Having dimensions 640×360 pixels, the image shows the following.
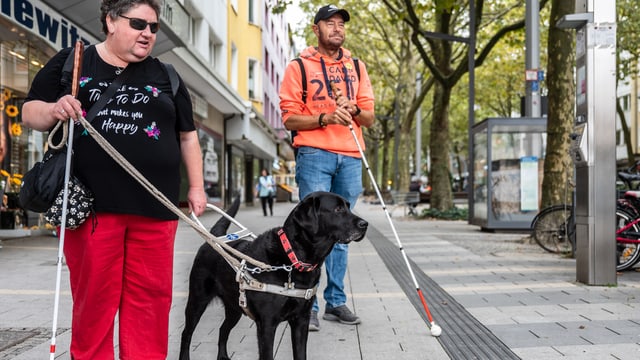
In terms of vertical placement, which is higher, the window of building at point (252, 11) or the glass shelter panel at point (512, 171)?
the window of building at point (252, 11)

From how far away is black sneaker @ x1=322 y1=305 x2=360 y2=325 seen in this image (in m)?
4.78

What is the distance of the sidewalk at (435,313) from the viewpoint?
404 centimetres

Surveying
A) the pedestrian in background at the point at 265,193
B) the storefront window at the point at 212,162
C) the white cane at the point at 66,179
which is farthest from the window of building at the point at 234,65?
the white cane at the point at 66,179

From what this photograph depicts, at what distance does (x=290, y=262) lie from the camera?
317 centimetres

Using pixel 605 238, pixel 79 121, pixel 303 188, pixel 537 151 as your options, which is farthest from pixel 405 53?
pixel 79 121

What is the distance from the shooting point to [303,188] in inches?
186

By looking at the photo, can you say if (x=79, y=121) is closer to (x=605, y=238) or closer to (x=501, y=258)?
(x=605, y=238)

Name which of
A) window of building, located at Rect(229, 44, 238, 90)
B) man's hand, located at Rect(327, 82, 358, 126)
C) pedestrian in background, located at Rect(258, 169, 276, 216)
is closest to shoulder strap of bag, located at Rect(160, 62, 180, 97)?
man's hand, located at Rect(327, 82, 358, 126)

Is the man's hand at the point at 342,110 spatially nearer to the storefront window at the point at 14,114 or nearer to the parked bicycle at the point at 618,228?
the parked bicycle at the point at 618,228

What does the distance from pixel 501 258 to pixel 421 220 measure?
32.4 feet

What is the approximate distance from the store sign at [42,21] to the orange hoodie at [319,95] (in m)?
6.28

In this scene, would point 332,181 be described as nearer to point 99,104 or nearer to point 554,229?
point 99,104

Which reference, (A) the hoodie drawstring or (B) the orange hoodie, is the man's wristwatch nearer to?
(B) the orange hoodie

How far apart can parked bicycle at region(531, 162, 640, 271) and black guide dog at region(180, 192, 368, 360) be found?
5.01 m
